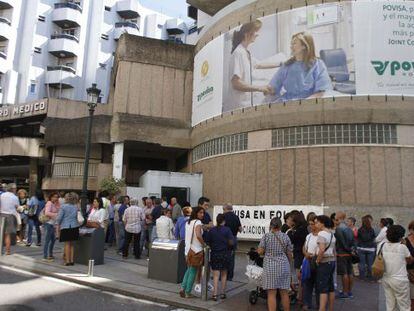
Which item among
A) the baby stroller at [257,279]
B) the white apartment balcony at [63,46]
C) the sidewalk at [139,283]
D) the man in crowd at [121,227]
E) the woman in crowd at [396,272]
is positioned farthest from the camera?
the white apartment balcony at [63,46]

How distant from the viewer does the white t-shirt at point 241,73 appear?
18.9m

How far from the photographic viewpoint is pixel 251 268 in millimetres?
7613

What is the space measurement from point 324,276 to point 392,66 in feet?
40.0

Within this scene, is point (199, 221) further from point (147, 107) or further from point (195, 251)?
point (147, 107)

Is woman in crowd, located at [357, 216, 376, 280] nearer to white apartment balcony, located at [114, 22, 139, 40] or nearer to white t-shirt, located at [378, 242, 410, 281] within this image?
white t-shirt, located at [378, 242, 410, 281]

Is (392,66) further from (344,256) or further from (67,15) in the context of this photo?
(67,15)

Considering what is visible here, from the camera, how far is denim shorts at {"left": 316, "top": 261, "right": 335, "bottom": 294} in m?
6.89

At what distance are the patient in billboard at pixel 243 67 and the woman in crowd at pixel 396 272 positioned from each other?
12947 millimetres

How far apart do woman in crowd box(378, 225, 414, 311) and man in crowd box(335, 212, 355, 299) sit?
8.75 ft

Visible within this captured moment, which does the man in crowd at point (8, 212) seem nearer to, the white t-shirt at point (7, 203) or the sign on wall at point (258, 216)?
the white t-shirt at point (7, 203)

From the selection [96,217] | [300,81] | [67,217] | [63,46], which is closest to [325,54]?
[300,81]

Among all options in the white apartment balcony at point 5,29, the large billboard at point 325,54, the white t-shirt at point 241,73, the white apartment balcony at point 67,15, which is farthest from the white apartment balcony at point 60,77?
the large billboard at point 325,54

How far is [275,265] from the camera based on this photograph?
6812 millimetres

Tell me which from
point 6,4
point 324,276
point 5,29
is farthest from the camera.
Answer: point 6,4
